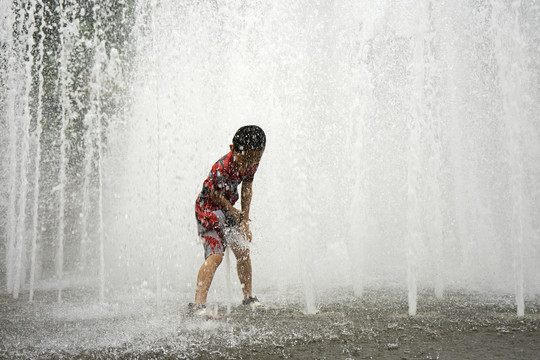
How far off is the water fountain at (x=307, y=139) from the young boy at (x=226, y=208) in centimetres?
279

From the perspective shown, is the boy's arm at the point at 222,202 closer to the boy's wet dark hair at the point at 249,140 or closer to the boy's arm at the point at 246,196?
the boy's arm at the point at 246,196

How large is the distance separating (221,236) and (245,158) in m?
0.56

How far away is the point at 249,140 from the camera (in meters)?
3.13

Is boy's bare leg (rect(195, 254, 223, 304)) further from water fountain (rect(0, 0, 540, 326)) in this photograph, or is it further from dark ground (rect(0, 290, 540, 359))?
water fountain (rect(0, 0, 540, 326))

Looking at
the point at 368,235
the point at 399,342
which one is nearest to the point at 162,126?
the point at 368,235

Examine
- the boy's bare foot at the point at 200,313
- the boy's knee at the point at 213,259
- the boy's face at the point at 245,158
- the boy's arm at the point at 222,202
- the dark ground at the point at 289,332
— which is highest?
the boy's face at the point at 245,158

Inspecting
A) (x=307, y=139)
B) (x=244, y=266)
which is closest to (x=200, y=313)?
(x=244, y=266)

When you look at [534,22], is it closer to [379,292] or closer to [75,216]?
[379,292]

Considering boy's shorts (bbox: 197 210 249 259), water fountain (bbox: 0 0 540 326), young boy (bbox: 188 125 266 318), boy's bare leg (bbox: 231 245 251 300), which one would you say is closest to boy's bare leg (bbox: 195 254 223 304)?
young boy (bbox: 188 125 266 318)

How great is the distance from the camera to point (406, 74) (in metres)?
10.5

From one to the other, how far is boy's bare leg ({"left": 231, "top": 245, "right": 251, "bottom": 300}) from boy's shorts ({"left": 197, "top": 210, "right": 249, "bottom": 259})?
0.12 feet

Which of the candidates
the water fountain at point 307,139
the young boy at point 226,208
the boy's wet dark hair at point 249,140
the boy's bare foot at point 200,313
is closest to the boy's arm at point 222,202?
the young boy at point 226,208

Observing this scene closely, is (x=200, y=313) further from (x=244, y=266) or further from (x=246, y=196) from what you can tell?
(x=246, y=196)

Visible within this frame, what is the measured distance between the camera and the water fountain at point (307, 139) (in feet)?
23.4
